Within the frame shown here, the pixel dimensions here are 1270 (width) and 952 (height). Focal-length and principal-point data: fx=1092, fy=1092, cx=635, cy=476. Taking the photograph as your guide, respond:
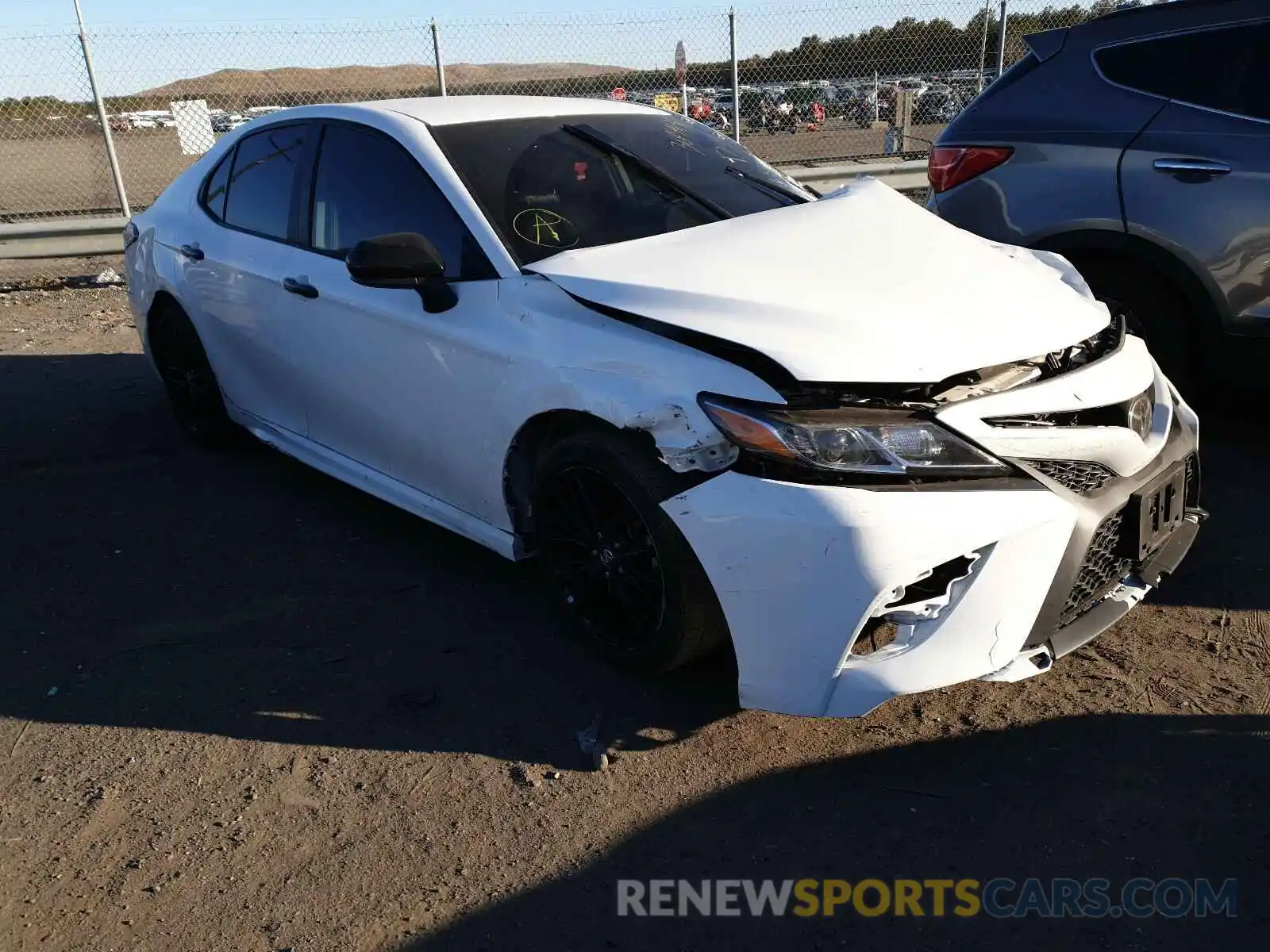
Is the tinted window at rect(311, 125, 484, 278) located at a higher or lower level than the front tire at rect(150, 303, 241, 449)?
higher

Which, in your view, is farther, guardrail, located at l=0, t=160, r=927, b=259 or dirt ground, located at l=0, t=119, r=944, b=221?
dirt ground, located at l=0, t=119, r=944, b=221

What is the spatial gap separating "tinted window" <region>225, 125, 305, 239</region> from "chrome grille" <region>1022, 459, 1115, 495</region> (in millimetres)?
3004

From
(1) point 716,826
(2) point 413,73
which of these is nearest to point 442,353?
(1) point 716,826

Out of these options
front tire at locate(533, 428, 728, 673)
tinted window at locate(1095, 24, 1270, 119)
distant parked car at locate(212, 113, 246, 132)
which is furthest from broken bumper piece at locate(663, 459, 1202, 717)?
distant parked car at locate(212, 113, 246, 132)

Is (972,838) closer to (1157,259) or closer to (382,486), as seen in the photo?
(382,486)

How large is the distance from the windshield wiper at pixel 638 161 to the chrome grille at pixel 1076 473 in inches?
59.6

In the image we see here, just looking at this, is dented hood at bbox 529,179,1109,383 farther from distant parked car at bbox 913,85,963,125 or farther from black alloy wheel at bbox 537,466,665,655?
distant parked car at bbox 913,85,963,125

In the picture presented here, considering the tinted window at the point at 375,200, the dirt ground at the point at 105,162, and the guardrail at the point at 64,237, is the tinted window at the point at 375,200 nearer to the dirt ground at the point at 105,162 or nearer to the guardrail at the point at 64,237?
the guardrail at the point at 64,237

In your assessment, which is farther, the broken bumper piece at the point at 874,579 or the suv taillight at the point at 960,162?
the suv taillight at the point at 960,162

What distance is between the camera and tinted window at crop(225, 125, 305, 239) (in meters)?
4.36

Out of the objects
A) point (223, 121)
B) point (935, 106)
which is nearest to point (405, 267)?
point (223, 121)

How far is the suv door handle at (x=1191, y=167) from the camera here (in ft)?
14.0

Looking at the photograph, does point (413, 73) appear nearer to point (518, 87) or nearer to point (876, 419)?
point (518, 87)

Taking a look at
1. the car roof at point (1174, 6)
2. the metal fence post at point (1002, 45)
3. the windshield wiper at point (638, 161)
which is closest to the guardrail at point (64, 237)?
the metal fence post at point (1002, 45)
